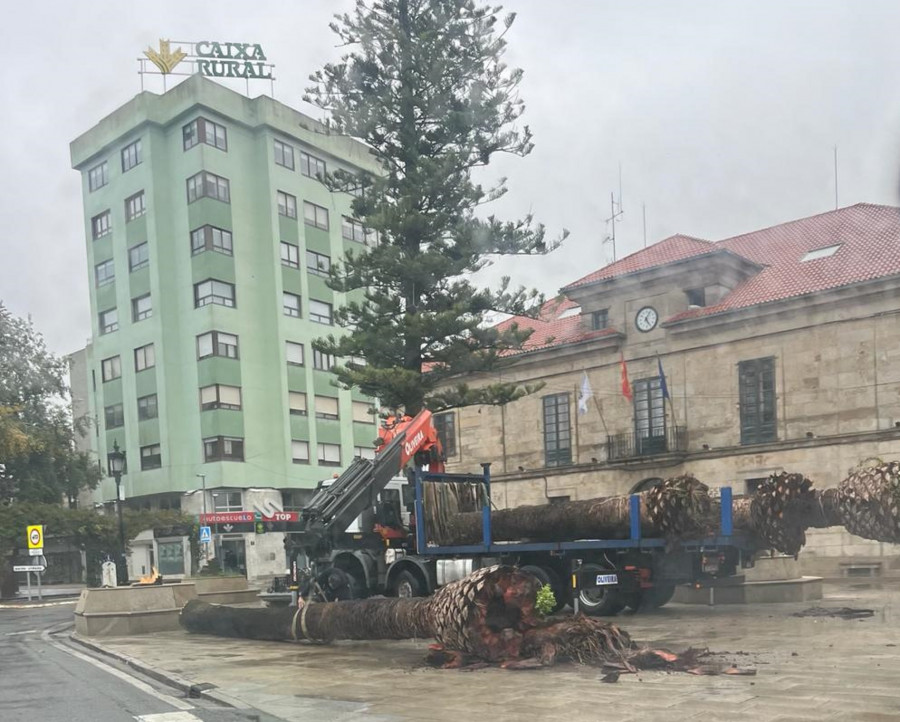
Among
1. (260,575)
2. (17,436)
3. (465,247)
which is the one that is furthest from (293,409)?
(465,247)

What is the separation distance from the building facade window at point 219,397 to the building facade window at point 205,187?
8.41m

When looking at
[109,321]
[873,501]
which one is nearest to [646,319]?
[873,501]

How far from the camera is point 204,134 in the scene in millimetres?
39750

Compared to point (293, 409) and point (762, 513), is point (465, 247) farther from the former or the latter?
point (293, 409)

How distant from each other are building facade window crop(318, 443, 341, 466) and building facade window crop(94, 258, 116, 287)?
1304 centimetres

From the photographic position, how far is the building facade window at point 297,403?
43781mm

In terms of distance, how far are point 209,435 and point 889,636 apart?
3492 cm

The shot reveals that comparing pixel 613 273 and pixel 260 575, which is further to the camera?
pixel 260 575

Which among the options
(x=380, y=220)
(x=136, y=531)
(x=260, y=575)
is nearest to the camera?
(x=380, y=220)

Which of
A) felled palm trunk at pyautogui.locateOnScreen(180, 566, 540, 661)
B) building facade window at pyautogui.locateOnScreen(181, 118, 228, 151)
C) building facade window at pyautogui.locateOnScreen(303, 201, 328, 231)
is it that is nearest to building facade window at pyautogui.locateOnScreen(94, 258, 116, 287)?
building facade window at pyautogui.locateOnScreen(181, 118, 228, 151)

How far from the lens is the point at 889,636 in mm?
9586

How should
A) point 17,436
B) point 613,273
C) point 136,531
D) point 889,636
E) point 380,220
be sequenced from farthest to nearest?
point 136,531
point 17,436
point 380,220
point 889,636
point 613,273

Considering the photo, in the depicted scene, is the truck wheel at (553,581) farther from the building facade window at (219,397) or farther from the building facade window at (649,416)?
the building facade window at (219,397)

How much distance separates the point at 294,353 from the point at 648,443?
3462 cm
